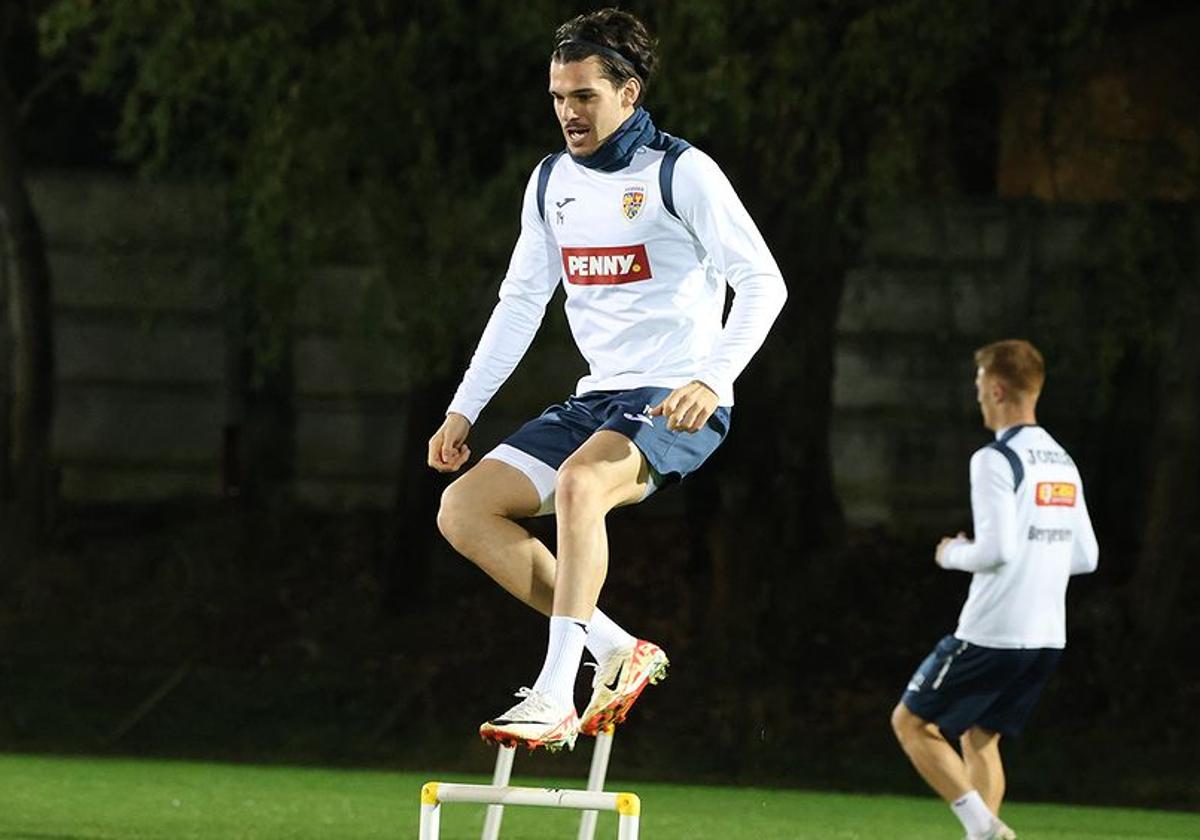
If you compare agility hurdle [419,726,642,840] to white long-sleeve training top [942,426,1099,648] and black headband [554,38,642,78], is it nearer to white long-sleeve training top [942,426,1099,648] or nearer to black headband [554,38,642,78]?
black headband [554,38,642,78]

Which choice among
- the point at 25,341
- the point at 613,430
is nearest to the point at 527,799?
the point at 613,430

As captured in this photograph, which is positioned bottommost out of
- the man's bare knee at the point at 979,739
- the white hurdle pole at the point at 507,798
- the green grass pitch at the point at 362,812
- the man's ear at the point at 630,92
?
the green grass pitch at the point at 362,812

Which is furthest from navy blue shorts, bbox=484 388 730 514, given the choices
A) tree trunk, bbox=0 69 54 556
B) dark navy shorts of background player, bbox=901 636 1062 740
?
tree trunk, bbox=0 69 54 556

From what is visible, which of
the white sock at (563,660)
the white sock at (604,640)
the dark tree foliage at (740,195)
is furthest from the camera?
the dark tree foliage at (740,195)

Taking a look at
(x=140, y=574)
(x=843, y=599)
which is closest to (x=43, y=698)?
(x=140, y=574)

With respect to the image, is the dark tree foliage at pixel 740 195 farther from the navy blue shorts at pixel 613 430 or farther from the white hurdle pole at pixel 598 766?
the white hurdle pole at pixel 598 766

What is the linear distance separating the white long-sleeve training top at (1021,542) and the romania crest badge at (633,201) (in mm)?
2779

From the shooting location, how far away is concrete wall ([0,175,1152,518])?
1512 centimetres

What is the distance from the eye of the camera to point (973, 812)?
875 cm

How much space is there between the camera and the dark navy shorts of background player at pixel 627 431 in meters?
6.25

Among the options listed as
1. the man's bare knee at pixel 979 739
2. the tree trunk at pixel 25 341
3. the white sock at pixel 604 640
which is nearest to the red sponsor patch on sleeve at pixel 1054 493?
the man's bare knee at pixel 979 739

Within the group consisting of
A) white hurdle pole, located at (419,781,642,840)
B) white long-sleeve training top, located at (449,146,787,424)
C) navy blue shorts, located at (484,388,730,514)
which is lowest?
white hurdle pole, located at (419,781,642,840)

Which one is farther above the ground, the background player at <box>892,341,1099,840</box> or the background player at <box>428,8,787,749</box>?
the background player at <box>428,8,787,749</box>

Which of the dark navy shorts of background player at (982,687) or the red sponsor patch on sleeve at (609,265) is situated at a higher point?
the red sponsor patch on sleeve at (609,265)
